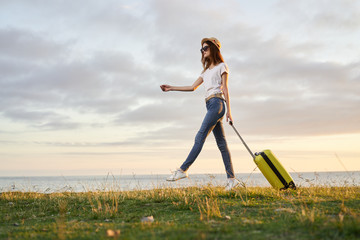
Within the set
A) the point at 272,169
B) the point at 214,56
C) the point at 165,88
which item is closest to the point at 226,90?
the point at 214,56

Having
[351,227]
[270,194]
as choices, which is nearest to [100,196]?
[270,194]

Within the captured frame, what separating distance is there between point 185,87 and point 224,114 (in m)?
1.19

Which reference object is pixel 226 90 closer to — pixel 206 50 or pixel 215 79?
pixel 215 79

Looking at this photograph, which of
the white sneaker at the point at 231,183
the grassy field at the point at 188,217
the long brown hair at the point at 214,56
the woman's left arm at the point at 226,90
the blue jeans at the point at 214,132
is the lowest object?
the grassy field at the point at 188,217

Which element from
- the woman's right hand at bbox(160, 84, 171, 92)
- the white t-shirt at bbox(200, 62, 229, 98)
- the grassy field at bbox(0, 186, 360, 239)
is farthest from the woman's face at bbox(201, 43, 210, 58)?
the grassy field at bbox(0, 186, 360, 239)

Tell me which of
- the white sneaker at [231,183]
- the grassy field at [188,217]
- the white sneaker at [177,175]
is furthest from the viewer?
the white sneaker at [231,183]

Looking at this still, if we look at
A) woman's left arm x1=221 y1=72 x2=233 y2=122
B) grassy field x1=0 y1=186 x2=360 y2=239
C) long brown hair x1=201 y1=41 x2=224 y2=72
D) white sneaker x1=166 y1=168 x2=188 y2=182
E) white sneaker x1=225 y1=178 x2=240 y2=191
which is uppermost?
long brown hair x1=201 y1=41 x2=224 y2=72

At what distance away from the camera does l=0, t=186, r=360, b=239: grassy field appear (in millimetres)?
3396

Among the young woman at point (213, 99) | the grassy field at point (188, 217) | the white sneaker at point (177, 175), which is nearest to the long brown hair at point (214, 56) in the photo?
the young woman at point (213, 99)

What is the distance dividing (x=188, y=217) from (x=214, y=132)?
2.72 meters

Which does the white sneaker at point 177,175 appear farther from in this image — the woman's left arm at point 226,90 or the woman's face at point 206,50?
the woman's face at point 206,50

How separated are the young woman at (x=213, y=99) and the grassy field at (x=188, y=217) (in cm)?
53

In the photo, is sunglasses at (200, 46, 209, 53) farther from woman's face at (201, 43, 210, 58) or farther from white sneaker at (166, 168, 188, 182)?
white sneaker at (166, 168, 188, 182)

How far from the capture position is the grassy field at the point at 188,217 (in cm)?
340
